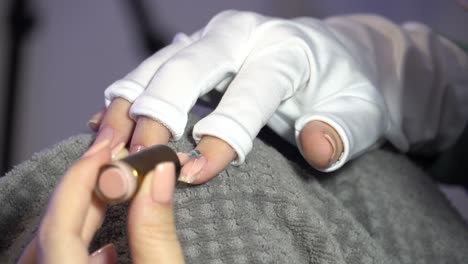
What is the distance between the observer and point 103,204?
0.93ft

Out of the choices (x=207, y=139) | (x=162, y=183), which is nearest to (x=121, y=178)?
(x=162, y=183)

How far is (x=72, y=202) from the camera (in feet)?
0.84

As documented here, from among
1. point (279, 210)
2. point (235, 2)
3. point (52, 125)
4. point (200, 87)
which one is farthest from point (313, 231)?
point (235, 2)

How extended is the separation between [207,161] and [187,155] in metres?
0.01

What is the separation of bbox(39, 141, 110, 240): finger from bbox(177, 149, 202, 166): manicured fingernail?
0.09 metres

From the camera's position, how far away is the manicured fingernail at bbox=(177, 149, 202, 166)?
0.35m

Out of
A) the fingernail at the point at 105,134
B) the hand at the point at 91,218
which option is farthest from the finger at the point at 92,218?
the fingernail at the point at 105,134

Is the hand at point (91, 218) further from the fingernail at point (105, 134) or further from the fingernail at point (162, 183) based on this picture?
the fingernail at point (105, 134)

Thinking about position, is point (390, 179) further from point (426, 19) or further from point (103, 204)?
point (426, 19)

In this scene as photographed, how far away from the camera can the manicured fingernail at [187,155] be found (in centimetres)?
35

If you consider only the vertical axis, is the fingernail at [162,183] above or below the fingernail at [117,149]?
above

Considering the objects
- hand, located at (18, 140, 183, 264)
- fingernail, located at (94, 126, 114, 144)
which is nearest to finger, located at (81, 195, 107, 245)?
hand, located at (18, 140, 183, 264)

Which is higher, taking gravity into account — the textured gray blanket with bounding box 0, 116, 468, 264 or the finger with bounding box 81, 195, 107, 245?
the finger with bounding box 81, 195, 107, 245

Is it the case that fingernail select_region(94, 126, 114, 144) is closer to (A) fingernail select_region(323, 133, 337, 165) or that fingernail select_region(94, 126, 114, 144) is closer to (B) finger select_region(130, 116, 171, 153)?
(B) finger select_region(130, 116, 171, 153)
